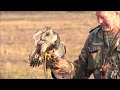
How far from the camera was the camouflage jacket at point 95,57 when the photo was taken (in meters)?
7.98

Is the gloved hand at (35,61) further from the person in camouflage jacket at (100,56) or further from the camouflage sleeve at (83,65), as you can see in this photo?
the camouflage sleeve at (83,65)

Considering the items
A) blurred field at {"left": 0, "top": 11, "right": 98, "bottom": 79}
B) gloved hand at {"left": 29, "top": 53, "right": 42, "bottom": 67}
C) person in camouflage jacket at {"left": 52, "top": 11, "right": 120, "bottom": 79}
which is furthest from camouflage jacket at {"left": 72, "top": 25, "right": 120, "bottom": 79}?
gloved hand at {"left": 29, "top": 53, "right": 42, "bottom": 67}

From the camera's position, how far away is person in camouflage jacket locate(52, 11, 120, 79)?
7.99 metres

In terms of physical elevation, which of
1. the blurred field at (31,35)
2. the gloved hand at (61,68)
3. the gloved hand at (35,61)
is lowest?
the gloved hand at (61,68)

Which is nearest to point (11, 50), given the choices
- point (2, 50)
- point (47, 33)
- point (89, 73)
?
point (2, 50)

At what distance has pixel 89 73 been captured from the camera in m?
8.16

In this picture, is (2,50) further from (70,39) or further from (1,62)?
(70,39)

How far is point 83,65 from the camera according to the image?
26.7 feet

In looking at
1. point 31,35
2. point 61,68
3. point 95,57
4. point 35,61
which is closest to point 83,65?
point 95,57

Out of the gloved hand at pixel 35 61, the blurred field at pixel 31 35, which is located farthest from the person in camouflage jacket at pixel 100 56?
the gloved hand at pixel 35 61

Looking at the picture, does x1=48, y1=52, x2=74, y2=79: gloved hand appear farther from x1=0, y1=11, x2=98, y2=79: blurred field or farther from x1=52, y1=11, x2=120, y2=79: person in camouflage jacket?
x1=0, y1=11, x2=98, y2=79: blurred field

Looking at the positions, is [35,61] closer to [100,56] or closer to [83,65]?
[83,65]
